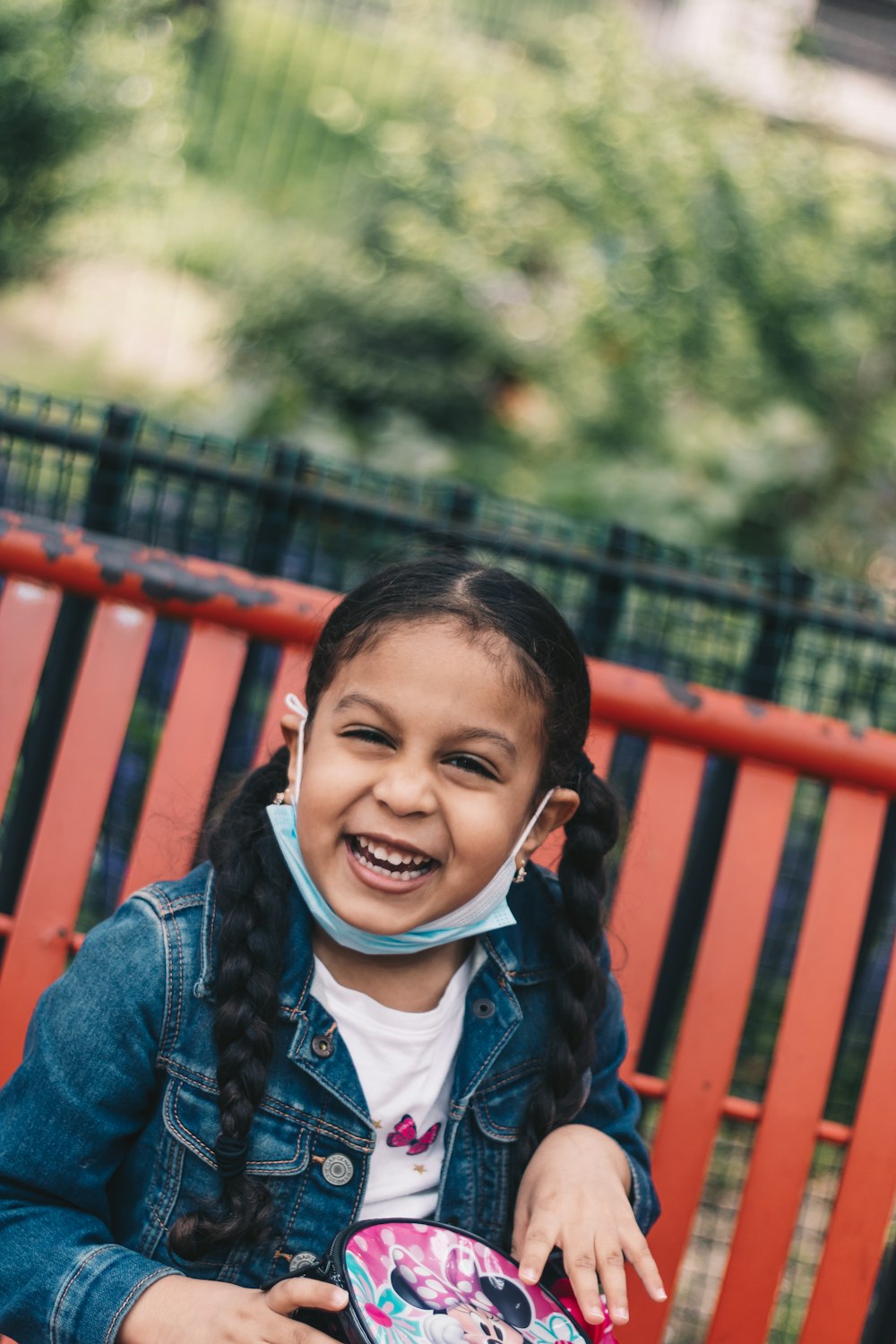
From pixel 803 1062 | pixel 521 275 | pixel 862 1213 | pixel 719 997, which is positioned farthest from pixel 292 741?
pixel 521 275

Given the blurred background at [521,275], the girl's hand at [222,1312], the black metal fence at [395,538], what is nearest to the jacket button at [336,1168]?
the girl's hand at [222,1312]

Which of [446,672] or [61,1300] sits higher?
[446,672]

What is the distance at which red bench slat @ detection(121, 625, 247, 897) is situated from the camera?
2.13 m

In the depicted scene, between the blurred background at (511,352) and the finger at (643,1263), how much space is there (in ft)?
2.31

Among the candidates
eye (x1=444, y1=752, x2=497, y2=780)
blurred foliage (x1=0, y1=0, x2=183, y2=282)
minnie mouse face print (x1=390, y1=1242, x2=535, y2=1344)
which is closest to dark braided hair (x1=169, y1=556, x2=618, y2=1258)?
eye (x1=444, y1=752, x2=497, y2=780)

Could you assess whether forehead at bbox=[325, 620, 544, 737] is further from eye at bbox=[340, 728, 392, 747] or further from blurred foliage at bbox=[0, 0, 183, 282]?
blurred foliage at bbox=[0, 0, 183, 282]

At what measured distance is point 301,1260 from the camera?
5.34 feet

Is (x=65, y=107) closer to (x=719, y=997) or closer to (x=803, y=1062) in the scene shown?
(x=719, y=997)

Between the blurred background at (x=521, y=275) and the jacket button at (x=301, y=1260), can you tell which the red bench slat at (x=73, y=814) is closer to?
the jacket button at (x=301, y=1260)

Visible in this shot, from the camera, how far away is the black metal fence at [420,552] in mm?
2279

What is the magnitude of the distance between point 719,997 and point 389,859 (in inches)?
34.4

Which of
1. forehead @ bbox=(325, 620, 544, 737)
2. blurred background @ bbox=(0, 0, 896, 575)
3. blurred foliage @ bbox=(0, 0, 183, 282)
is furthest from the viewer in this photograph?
blurred background @ bbox=(0, 0, 896, 575)

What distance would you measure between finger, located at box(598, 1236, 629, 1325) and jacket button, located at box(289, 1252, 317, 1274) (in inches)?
14.5

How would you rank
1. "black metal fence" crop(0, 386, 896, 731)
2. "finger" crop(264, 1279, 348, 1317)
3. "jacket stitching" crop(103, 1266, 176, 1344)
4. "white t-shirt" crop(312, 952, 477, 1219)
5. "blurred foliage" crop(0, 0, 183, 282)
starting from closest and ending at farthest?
"finger" crop(264, 1279, 348, 1317)
"jacket stitching" crop(103, 1266, 176, 1344)
"white t-shirt" crop(312, 952, 477, 1219)
"black metal fence" crop(0, 386, 896, 731)
"blurred foliage" crop(0, 0, 183, 282)
